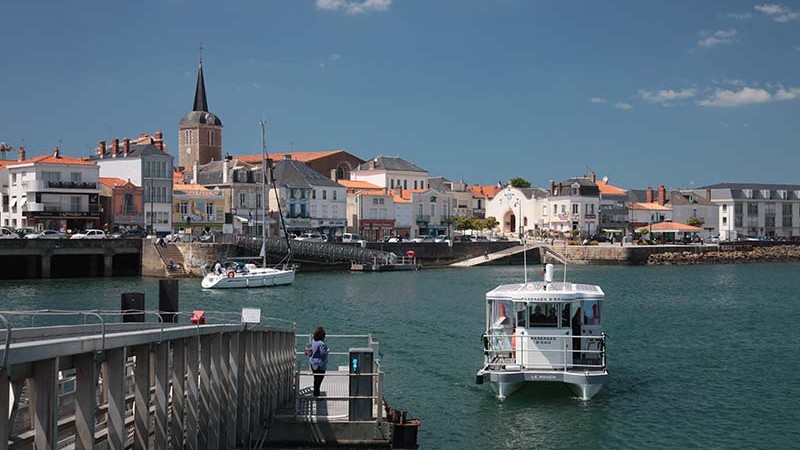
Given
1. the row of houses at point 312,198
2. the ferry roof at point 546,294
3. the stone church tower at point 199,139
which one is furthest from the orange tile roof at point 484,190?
the ferry roof at point 546,294

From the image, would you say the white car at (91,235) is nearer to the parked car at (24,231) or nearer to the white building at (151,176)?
the parked car at (24,231)

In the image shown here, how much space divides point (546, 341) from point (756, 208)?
473 feet

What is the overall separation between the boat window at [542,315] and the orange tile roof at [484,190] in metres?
130

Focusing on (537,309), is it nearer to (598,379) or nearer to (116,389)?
(598,379)

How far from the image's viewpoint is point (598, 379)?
25.6 m

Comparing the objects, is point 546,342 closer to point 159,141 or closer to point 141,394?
point 141,394

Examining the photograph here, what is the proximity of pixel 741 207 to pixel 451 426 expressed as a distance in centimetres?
14521

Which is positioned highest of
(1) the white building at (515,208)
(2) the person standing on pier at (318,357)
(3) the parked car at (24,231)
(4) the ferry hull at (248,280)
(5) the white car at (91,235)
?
(1) the white building at (515,208)

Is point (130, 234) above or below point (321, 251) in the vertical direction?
above

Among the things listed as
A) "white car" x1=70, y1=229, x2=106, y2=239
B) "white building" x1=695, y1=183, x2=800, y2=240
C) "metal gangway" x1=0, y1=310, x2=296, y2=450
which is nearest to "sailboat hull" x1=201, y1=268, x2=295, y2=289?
"white car" x1=70, y1=229, x2=106, y2=239

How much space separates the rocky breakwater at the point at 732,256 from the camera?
115m

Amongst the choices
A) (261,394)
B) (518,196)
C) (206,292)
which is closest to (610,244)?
(518,196)

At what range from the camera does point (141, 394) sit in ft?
37.3

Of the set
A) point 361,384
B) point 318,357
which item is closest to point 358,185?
point 318,357
